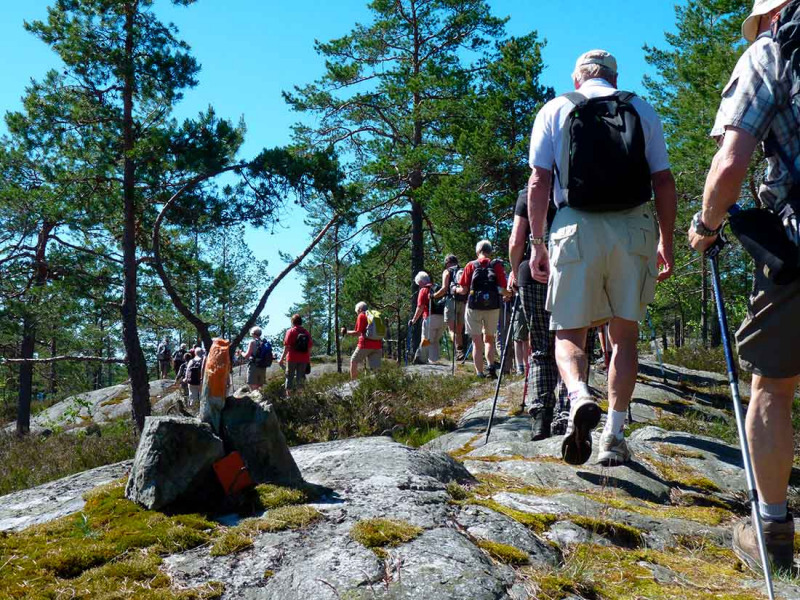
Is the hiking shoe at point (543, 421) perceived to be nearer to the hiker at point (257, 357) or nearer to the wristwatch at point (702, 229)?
the wristwatch at point (702, 229)

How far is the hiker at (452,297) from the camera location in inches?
494

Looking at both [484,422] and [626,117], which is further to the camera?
[484,422]

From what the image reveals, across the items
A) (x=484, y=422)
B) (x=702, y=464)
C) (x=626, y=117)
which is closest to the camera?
(x=626, y=117)

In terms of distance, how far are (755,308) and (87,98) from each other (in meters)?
12.8

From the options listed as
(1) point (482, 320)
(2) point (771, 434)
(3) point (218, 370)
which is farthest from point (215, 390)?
(1) point (482, 320)

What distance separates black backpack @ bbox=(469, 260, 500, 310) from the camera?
10.2 metres

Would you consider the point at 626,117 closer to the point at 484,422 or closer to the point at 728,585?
the point at 728,585

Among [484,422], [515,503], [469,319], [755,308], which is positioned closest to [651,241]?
[755,308]

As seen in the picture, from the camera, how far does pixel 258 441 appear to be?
3.28 metres

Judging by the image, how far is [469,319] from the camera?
414 inches

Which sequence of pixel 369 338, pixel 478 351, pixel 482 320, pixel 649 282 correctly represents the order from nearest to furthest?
pixel 649 282 < pixel 482 320 < pixel 478 351 < pixel 369 338

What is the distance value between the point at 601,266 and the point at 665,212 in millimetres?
606

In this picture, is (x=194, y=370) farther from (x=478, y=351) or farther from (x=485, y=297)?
(x=485, y=297)

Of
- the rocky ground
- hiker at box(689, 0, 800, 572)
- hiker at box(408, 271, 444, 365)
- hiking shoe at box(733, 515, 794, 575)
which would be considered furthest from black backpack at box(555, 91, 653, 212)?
hiker at box(408, 271, 444, 365)
